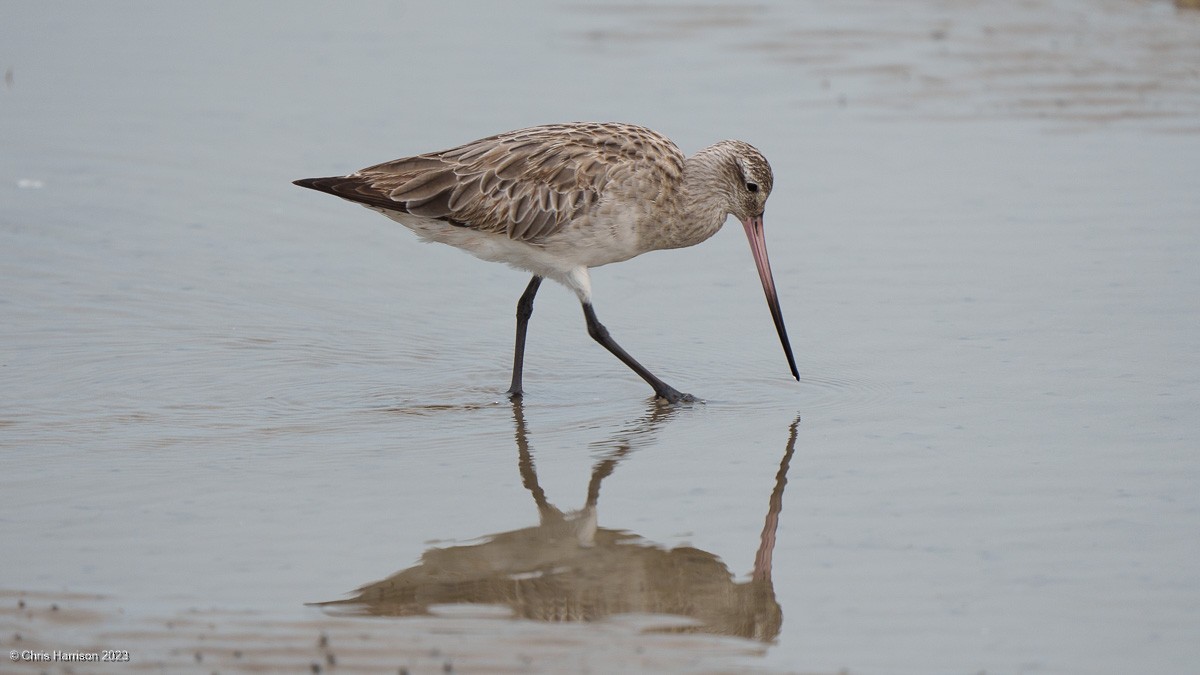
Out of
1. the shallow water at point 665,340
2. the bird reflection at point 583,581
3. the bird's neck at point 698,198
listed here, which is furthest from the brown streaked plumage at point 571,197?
the bird reflection at point 583,581

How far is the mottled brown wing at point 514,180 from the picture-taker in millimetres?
7051

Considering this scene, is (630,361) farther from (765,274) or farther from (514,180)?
(514,180)

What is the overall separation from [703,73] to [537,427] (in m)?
6.52

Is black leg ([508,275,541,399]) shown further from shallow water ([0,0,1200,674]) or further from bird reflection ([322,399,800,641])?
bird reflection ([322,399,800,641])

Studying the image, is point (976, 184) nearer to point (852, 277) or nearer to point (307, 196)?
point (852, 277)

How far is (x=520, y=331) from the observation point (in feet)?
24.1

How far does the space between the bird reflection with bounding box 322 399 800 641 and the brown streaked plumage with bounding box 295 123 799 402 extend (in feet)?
5.31

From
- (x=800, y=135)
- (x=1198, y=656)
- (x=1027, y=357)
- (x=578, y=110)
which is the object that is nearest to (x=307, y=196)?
(x=578, y=110)

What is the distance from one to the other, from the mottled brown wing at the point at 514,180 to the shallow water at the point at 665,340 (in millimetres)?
739

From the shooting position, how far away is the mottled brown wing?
7.05 m

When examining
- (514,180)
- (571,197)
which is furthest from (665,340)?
(514,180)

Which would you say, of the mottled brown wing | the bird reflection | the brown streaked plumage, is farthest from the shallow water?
the mottled brown wing

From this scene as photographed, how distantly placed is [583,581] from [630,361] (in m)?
2.08

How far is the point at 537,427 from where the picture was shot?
260 inches
